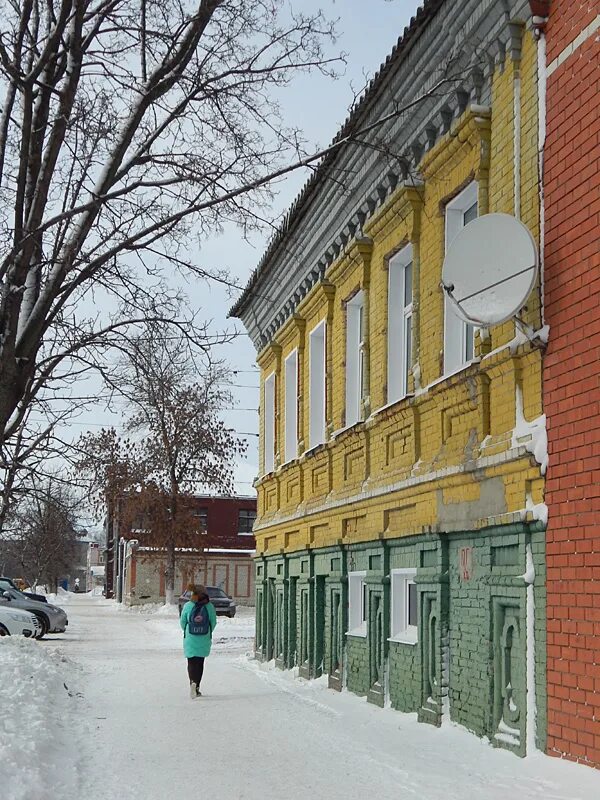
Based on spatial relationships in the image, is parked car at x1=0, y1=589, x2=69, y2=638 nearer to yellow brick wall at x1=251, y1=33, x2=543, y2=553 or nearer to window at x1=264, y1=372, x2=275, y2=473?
window at x1=264, y1=372, x2=275, y2=473

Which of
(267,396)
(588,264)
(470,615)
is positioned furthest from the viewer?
(267,396)

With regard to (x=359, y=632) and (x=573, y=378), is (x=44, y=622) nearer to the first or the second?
(x=359, y=632)

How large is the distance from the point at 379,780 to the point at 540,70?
5.41 meters

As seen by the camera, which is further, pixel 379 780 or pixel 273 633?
pixel 273 633

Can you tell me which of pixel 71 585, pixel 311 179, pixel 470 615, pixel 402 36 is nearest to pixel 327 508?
pixel 311 179

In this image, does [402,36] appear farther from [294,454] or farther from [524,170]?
[294,454]

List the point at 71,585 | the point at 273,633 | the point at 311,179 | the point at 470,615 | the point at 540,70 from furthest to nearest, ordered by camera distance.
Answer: the point at 71,585, the point at 273,633, the point at 311,179, the point at 470,615, the point at 540,70

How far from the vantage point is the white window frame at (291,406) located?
60.1 ft

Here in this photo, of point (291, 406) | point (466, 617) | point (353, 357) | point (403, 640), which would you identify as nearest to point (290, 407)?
point (291, 406)

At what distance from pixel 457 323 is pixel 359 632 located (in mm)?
4804

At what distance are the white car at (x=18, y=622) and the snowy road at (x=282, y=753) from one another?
13.2 metres

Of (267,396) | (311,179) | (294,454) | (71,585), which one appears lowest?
(71,585)

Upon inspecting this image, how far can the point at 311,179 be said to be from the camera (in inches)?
582

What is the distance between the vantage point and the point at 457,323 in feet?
34.8
